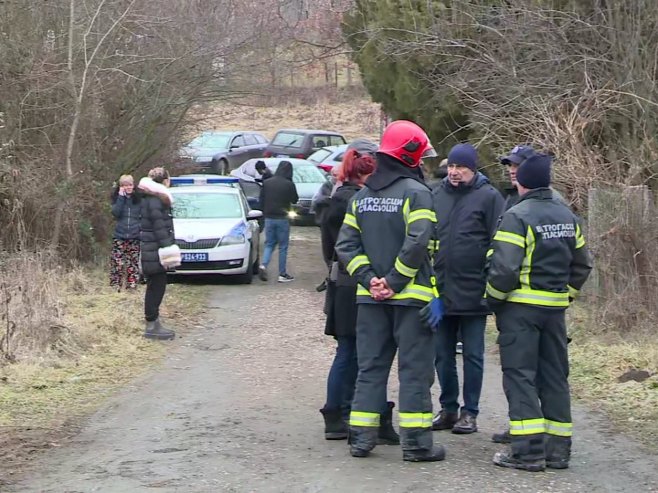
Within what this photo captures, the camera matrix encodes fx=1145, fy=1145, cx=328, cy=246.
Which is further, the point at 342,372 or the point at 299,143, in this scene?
the point at 299,143

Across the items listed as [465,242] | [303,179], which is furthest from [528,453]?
[303,179]

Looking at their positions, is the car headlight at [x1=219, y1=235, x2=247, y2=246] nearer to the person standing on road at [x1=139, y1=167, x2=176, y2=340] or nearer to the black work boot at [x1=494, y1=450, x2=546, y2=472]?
the person standing on road at [x1=139, y1=167, x2=176, y2=340]

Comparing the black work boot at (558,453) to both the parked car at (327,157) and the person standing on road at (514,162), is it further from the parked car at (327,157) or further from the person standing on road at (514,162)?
the parked car at (327,157)

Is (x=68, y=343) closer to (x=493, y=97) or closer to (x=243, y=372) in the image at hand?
(x=243, y=372)

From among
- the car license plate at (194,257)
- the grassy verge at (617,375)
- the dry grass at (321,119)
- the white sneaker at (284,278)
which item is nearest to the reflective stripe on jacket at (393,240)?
the grassy verge at (617,375)

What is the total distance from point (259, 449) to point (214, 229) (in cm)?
992

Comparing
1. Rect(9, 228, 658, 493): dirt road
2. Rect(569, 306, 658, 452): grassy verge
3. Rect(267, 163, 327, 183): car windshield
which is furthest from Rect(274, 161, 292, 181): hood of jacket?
Rect(267, 163, 327, 183): car windshield

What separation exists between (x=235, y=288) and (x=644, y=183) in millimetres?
6664

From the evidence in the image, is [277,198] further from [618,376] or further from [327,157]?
[327,157]

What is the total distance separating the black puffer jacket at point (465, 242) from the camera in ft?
25.6

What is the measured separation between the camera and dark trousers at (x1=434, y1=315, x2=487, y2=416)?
790cm

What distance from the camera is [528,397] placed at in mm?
6883

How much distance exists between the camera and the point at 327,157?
3067 cm

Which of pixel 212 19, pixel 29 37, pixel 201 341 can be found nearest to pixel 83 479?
pixel 201 341
